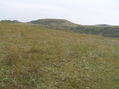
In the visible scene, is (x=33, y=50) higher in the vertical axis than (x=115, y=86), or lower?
higher

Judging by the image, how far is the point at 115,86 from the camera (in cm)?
827

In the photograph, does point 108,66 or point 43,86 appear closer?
point 43,86

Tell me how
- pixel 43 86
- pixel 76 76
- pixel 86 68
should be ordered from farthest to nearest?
pixel 86 68 → pixel 76 76 → pixel 43 86

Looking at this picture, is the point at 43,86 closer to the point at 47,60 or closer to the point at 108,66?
the point at 47,60

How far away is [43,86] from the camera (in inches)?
291

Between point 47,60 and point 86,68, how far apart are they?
9.08 feet

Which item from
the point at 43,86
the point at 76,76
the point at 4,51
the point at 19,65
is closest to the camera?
the point at 43,86

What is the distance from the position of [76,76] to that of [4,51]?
620 cm

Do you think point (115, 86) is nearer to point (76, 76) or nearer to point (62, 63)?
point (76, 76)

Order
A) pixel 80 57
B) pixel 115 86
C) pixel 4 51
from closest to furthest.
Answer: pixel 115 86, pixel 4 51, pixel 80 57

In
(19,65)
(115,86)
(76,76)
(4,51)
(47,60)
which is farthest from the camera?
(4,51)

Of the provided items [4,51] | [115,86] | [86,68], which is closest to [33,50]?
[4,51]

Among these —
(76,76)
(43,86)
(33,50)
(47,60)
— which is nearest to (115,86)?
(76,76)

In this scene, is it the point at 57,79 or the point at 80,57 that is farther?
the point at 80,57
